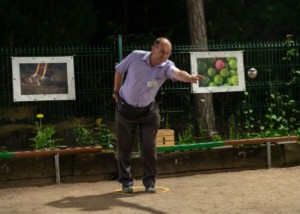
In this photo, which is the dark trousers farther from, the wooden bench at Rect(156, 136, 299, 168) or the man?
the wooden bench at Rect(156, 136, 299, 168)

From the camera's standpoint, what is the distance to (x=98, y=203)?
21.5 feet

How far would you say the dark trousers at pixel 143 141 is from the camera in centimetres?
716

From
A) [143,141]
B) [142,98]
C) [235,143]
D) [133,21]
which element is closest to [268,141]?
[235,143]

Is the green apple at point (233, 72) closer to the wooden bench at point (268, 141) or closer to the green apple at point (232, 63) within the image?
the green apple at point (232, 63)

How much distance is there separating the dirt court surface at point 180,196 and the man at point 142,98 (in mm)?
365

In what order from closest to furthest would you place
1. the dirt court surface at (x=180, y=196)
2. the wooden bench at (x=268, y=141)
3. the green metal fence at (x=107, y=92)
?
the dirt court surface at (x=180, y=196) < the green metal fence at (x=107, y=92) < the wooden bench at (x=268, y=141)

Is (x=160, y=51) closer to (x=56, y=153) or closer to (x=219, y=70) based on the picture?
(x=56, y=153)

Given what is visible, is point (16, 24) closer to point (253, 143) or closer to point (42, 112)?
point (42, 112)

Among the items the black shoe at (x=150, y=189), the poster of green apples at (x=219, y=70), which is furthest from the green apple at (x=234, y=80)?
the black shoe at (x=150, y=189)

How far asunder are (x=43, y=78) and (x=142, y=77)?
7.88 feet

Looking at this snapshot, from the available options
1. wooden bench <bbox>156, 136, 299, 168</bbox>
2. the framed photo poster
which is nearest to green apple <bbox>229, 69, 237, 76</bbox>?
wooden bench <bbox>156, 136, 299, 168</bbox>

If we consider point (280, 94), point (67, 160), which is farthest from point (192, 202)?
point (280, 94)

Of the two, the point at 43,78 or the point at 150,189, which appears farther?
the point at 43,78

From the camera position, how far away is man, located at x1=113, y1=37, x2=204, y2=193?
22.6 ft
